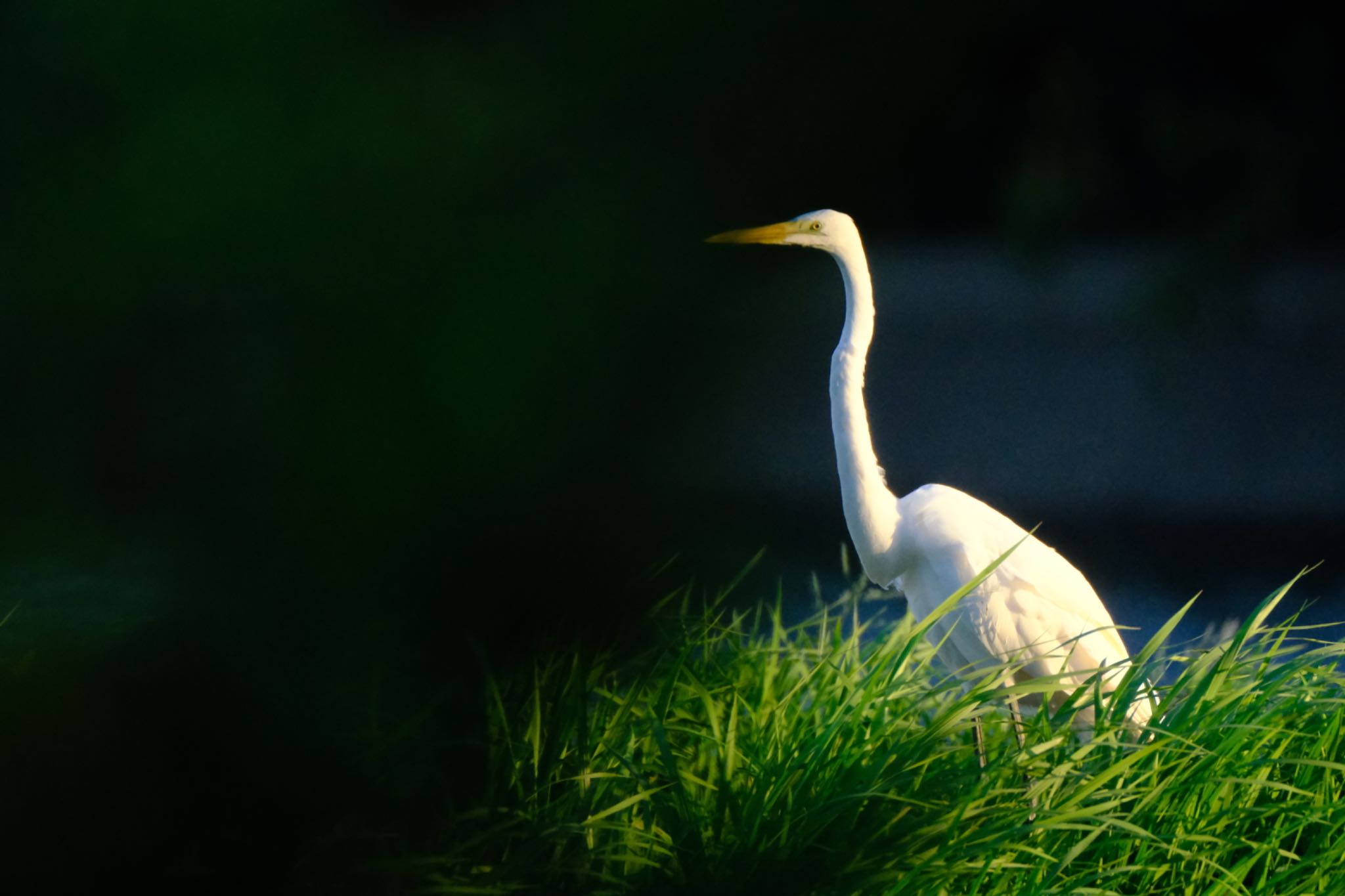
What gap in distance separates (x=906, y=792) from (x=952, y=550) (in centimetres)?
56

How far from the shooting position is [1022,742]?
1220 mm

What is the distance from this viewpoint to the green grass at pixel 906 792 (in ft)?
2.87

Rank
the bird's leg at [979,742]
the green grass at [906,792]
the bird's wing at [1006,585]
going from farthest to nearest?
the bird's wing at [1006,585] < the bird's leg at [979,742] < the green grass at [906,792]

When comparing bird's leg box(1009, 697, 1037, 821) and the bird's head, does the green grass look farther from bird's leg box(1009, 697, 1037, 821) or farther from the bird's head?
the bird's head

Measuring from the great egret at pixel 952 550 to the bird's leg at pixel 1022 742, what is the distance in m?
0.17

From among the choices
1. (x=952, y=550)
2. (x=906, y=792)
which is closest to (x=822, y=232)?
(x=952, y=550)

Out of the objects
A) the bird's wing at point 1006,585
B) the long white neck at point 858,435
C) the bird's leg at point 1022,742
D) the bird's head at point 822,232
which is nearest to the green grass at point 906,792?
the bird's leg at point 1022,742

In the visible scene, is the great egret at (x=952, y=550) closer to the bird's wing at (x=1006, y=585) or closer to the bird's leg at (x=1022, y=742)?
the bird's wing at (x=1006, y=585)

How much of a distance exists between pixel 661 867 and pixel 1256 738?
1.77ft

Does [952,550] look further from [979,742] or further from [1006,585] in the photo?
[979,742]

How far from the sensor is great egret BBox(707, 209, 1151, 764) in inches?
56.0

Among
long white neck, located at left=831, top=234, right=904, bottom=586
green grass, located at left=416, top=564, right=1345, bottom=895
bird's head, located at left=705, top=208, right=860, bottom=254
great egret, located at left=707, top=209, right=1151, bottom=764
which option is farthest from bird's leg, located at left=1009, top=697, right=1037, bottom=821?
bird's head, located at left=705, top=208, right=860, bottom=254

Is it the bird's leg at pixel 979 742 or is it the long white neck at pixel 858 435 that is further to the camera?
the long white neck at pixel 858 435

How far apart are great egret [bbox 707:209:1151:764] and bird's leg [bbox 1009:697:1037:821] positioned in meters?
0.17
